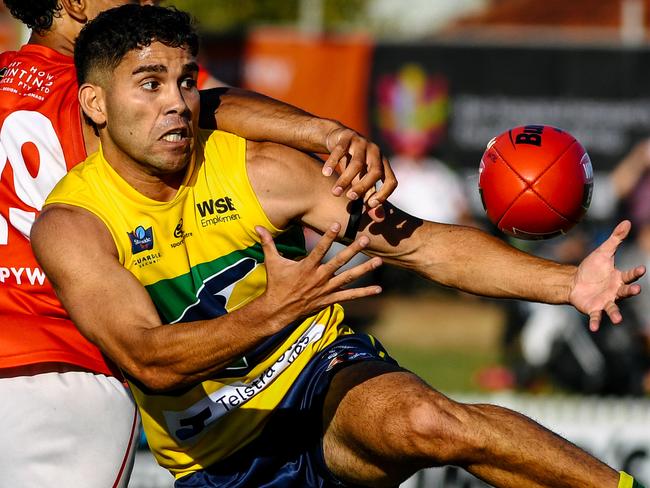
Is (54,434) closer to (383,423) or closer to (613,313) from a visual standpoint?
(383,423)

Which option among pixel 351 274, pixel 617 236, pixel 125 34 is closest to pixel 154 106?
pixel 125 34

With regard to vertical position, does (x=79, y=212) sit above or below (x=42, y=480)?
above

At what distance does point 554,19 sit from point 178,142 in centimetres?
2535

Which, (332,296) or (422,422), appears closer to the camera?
(332,296)

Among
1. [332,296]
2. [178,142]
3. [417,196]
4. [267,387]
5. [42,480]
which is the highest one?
[178,142]

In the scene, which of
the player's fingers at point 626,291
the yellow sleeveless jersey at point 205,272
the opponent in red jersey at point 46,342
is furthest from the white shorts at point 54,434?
the player's fingers at point 626,291

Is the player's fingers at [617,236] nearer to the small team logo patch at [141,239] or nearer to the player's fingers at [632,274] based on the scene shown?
the player's fingers at [632,274]

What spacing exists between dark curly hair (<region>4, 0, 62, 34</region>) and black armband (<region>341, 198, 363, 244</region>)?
1.65 meters

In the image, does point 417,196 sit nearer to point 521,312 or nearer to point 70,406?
point 521,312

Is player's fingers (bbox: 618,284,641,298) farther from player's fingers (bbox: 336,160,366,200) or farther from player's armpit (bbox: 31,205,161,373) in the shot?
player's armpit (bbox: 31,205,161,373)

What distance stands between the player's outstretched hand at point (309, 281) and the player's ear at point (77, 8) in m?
1.85

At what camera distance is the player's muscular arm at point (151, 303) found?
4125 millimetres

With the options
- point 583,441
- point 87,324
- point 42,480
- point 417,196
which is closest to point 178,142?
point 87,324

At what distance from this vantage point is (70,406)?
16.7ft
